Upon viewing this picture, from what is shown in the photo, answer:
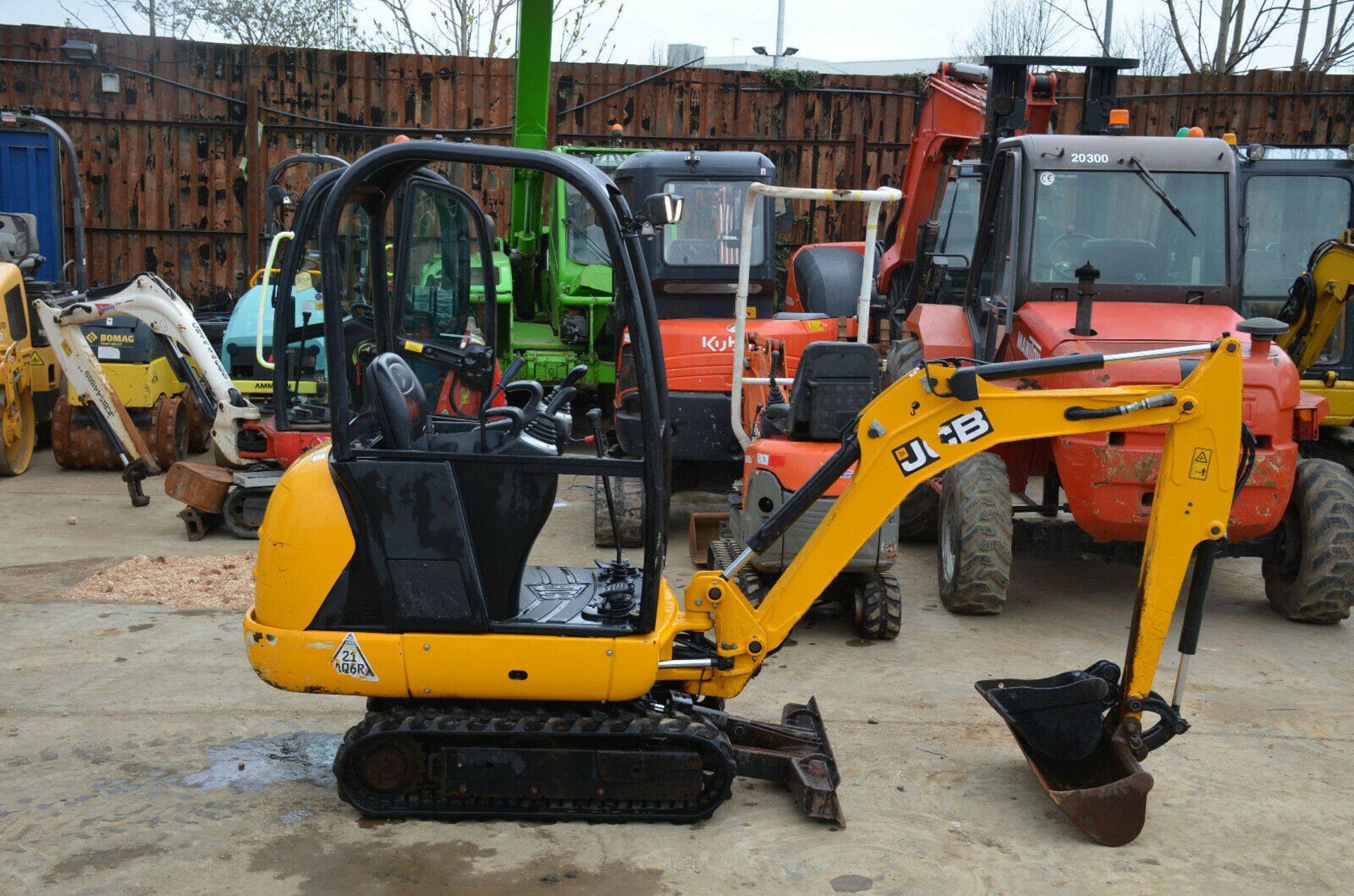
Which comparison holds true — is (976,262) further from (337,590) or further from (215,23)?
(215,23)

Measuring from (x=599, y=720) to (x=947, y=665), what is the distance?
8.13 ft

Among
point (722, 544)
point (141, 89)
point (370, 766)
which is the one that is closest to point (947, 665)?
point (722, 544)

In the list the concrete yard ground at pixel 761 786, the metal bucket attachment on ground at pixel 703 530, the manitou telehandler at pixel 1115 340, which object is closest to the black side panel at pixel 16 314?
the concrete yard ground at pixel 761 786

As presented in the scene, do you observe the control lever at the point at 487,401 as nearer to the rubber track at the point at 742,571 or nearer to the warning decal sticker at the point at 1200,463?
the rubber track at the point at 742,571

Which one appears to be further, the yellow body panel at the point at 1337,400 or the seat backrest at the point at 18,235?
the seat backrest at the point at 18,235

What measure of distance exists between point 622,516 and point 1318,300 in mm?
4772

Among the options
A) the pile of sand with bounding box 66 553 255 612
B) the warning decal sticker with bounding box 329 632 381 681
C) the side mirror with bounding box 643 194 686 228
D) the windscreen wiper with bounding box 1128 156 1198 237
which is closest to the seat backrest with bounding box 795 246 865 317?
the windscreen wiper with bounding box 1128 156 1198 237

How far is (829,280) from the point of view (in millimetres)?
10781

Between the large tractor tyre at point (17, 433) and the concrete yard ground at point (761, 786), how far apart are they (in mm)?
3668

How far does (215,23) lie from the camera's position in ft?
68.8

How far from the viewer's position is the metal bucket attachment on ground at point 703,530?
8117 millimetres

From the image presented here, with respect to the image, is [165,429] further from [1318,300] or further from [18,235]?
[1318,300]

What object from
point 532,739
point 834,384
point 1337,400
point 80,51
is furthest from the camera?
point 80,51

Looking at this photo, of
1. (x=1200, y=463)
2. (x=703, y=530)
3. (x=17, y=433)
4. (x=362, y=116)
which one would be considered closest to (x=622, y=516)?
(x=703, y=530)
